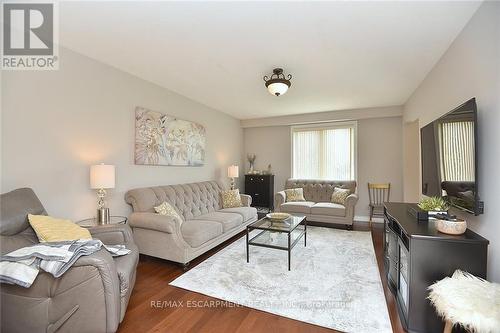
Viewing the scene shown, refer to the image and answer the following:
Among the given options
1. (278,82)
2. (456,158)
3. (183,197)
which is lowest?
(183,197)

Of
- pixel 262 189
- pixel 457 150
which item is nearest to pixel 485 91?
pixel 457 150

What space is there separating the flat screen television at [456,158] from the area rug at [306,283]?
3.76 feet

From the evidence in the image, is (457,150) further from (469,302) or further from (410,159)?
(410,159)

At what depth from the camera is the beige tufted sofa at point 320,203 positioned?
453 cm

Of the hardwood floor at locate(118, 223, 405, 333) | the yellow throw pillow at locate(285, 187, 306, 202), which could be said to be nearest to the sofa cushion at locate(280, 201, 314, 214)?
the yellow throw pillow at locate(285, 187, 306, 202)

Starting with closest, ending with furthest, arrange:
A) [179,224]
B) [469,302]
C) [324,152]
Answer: [469,302] → [179,224] → [324,152]

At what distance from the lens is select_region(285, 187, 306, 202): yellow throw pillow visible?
5.20 metres

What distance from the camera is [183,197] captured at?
3721mm

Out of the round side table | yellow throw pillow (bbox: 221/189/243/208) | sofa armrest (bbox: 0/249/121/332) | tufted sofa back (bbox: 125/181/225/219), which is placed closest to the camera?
sofa armrest (bbox: 0/249/121/332)

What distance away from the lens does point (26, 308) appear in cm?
145

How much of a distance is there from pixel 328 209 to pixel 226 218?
2173mm

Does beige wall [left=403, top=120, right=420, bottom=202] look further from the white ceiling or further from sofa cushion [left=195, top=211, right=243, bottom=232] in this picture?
sofa cushion [left=195, top=211, right=243, bottom=232]

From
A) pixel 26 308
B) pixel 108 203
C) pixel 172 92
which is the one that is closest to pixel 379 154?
pixel 172 92

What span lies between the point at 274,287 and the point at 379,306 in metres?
0.97
